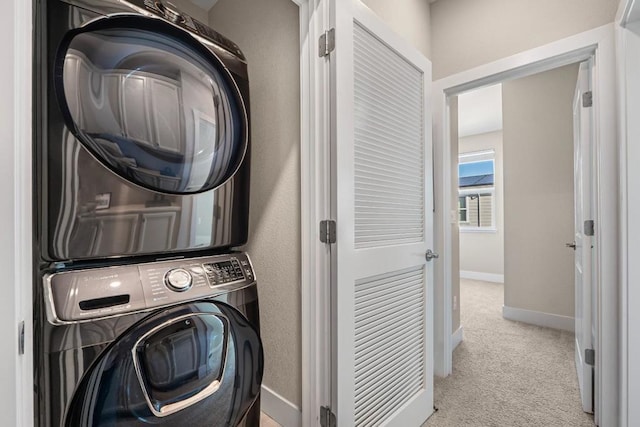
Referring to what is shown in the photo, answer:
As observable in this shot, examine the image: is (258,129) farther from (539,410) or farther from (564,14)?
(539,410)

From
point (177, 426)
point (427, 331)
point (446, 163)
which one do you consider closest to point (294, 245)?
point (177, 426)

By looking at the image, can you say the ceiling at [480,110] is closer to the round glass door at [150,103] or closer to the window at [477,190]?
the window at [477,190]

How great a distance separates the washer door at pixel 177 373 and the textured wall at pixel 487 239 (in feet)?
17.9

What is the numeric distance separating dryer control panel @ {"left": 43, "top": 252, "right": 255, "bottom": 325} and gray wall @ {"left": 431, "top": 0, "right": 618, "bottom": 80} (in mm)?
2110

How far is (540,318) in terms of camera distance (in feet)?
10.5

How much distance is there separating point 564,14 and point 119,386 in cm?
267

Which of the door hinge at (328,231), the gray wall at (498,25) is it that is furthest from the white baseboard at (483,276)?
the door hinge at (328,231)

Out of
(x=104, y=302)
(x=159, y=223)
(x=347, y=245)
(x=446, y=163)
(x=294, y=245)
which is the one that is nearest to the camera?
(x=104, y=302)

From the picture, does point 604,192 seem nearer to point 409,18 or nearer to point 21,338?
point 409,18

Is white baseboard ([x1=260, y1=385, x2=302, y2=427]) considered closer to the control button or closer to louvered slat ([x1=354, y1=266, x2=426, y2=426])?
louvered slat ([x1=354, y1=266, x2=426, y2=426])

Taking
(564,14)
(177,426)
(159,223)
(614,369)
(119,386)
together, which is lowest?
(614,369)

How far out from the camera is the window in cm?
555

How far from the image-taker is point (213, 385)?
3.13 ft

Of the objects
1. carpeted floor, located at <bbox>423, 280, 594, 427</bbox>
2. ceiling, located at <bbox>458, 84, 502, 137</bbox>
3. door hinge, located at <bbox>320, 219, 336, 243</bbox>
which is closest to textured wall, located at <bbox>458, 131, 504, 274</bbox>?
ceiling, located at <bbox>458, 84, 502, 137</bbox>
